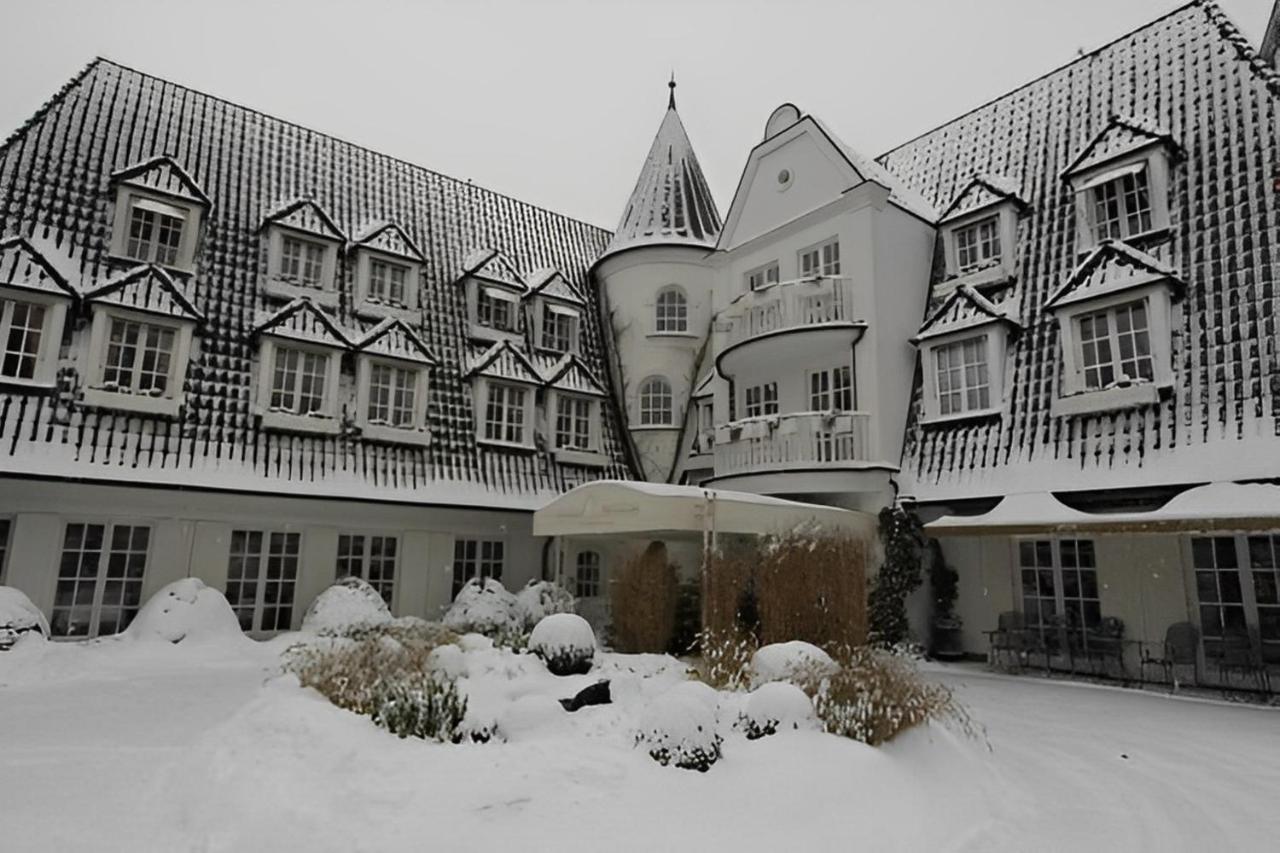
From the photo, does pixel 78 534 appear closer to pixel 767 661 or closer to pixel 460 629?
pixel 460 629

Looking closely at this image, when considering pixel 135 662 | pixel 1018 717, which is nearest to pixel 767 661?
pixel 1018 717

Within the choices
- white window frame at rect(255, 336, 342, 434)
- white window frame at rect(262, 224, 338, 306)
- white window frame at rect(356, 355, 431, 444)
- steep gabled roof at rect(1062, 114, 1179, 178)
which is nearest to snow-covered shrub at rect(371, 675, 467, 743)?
white window frame at rect(255, 336, 342, 434)

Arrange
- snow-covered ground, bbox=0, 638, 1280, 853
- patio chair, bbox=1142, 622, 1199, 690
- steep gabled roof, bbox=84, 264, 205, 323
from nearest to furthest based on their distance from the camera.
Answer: snow-covered ground, bbox=0, 638, 1280, 853, patio chair, bbox=1142, 622, 1199, 690, steep gabled roof, bbox=84, 264, 205, 323

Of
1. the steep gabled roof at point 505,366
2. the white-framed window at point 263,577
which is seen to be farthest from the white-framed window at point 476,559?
the steep gabled roof at point 505,366

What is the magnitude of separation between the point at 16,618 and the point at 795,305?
15211 millimetres

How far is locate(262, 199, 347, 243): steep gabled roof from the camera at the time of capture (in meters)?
16.3

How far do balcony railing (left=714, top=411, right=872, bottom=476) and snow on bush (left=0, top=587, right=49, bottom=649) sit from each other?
42.0ft

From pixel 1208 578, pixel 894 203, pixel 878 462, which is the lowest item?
pixel 1208 578

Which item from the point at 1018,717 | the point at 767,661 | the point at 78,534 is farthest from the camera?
the point at 78,534

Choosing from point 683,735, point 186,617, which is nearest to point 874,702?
point 683,735

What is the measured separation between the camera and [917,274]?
1659 centimetres

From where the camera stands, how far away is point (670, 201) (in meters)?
22.6

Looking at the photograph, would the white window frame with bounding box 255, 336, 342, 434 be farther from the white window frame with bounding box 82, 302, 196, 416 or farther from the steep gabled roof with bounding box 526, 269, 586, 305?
the steep gabled roof with bounding box 526, 269, 586, 305

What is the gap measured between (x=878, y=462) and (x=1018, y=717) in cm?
640
